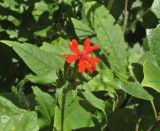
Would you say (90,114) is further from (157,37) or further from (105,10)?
(105,10)

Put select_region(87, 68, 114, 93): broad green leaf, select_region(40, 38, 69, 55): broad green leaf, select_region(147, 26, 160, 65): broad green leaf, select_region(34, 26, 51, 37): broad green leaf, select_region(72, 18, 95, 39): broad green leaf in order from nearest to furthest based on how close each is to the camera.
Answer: select_region(147, 26, 160, 65): broad green leaf < select_region(87, 68, 114, 93): broad green leaf < select_region(40, 38, 69, 55): broad green leaf < select_region(72, 18, 95, 39): broad green leaf < select_region(34, 26, 51, 37): broad green leaf

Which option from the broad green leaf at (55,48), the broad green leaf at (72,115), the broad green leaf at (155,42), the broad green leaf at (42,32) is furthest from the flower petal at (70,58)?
the broad green leaf at (42,32)

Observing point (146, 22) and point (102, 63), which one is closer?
point (102, 63)

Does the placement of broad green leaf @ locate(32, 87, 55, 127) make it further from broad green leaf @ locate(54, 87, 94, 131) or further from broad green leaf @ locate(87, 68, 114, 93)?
broad green leaf @ locate(87, 68, 114, 93)

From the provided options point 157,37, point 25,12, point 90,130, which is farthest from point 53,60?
point 25,12

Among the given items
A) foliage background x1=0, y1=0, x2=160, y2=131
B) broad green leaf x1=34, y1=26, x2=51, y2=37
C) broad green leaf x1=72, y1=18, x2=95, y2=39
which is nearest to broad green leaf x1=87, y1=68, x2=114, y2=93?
foliage background x1=0, y1=0, x2=160, y2=131

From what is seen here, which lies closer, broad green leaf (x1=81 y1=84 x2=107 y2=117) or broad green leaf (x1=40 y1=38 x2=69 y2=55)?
broad green leaf (x1=81 y1=84 x2=107 y2=117)
